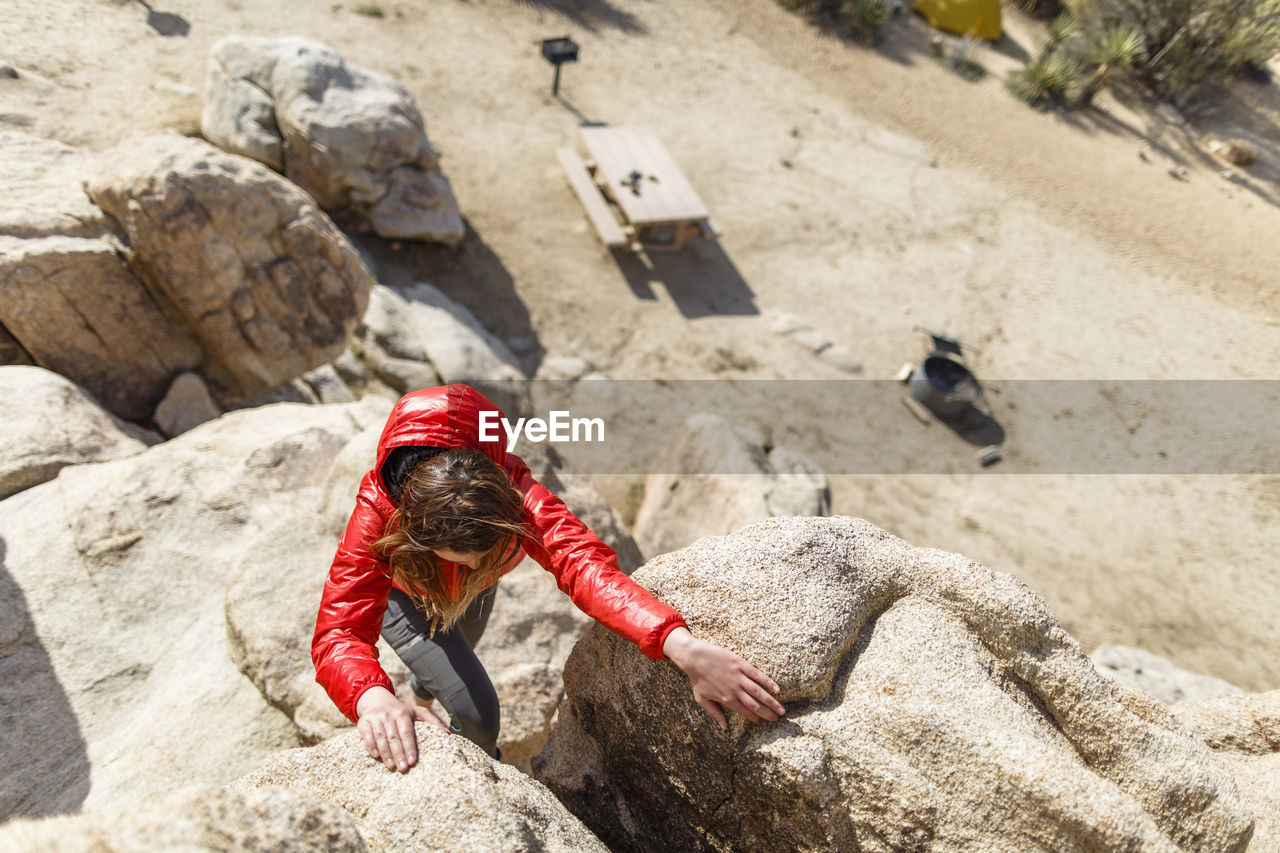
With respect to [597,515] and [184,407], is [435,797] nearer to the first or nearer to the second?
[597,515]

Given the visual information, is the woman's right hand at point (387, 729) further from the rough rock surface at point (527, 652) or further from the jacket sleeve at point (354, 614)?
the rough rock surface at point (527, 652)

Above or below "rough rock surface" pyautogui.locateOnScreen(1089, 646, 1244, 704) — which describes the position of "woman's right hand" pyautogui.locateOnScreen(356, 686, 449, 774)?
above

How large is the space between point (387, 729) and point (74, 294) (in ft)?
14.5

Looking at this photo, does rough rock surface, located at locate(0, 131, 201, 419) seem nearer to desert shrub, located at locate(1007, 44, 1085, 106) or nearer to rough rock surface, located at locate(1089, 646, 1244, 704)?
rough rock surface, located at locate(1089, 646, 1244, 704)

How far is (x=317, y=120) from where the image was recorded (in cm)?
748

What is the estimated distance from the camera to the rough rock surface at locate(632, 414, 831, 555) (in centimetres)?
567

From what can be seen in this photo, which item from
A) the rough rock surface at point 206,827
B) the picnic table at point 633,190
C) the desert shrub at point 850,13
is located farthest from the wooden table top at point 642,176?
the rough rock surface at point 206,827

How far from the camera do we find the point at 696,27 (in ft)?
45.5

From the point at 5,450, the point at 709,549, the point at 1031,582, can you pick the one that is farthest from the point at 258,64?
the point at 1031,582

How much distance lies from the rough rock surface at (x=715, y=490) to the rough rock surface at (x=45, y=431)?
3.84m

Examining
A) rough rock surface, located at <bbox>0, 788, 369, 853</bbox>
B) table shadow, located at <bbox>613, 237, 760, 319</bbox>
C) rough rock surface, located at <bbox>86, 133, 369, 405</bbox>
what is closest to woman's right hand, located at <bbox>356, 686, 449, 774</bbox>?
rough rock surface, located at <bbox>0, 788, 369, 853</bbox>

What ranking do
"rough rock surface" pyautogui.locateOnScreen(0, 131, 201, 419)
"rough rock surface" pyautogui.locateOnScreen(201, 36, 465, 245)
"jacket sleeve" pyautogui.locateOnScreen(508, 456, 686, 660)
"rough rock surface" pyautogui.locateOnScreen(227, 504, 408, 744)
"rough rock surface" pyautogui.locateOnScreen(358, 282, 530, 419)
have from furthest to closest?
"rough rock surface" pyautogui.locateOnScreen(201, 36, 465, 245) → "rough rock surface" pyautogui.locateOnScreen(358, 282, 530, 419) → "rough rock surface" pyautogui.locateOnScreen(0, 131, 201, 419) → "rough rock surface" pyautogui.locateOnScreen(227, 504, 408, 744) → "jacket sleeve" pyautogui.locateOnScreen(508, 456, 686, 660)

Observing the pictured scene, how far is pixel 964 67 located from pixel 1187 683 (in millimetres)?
13278

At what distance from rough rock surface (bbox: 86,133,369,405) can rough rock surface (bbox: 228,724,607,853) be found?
4226 millimetres
